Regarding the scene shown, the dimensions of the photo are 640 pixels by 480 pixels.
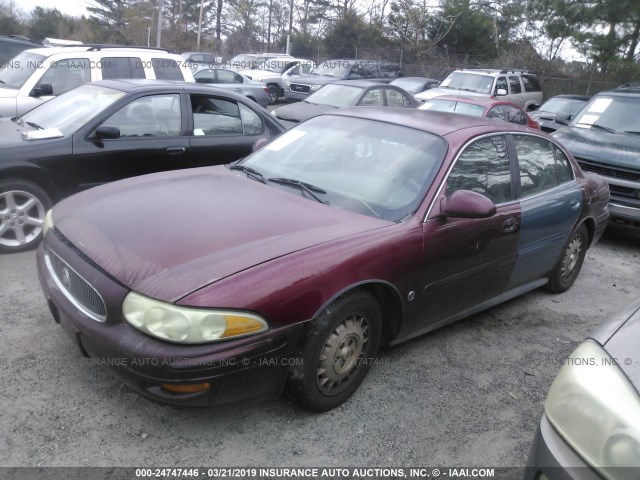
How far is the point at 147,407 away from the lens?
2930mm

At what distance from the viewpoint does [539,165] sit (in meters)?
4.33

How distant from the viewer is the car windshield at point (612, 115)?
7.49 m

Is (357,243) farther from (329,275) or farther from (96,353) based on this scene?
(96,353)

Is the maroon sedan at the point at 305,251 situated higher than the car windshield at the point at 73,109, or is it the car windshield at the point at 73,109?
the car windshield at the point at 73,109

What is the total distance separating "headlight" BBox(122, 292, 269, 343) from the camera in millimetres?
2387

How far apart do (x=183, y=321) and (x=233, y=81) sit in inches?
610

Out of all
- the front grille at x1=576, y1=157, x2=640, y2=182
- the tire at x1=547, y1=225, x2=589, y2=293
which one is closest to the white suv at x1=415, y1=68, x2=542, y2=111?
the front grille at x1=576, y1=157, x2=640, y2=182

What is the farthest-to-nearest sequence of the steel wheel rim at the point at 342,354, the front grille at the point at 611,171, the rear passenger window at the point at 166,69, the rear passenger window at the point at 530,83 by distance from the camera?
the rear passenger window at the point at 530,83 < the rear passenger window at the point at 166,69 < the front grille at the point at 611,171 < the steel wheel rim at the point at 342,354

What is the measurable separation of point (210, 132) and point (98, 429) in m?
3.75

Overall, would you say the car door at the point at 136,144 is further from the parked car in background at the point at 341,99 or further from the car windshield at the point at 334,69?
the car windshield at the point at 334,69

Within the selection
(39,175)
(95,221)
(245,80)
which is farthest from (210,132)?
(245,80)

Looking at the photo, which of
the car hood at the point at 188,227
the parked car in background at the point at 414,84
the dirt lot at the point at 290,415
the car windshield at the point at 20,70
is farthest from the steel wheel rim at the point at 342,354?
the parked car in background at the point at 414,84

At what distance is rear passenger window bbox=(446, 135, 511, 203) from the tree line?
54.4 feet

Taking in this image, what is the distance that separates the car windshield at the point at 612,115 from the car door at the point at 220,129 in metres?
4.79
